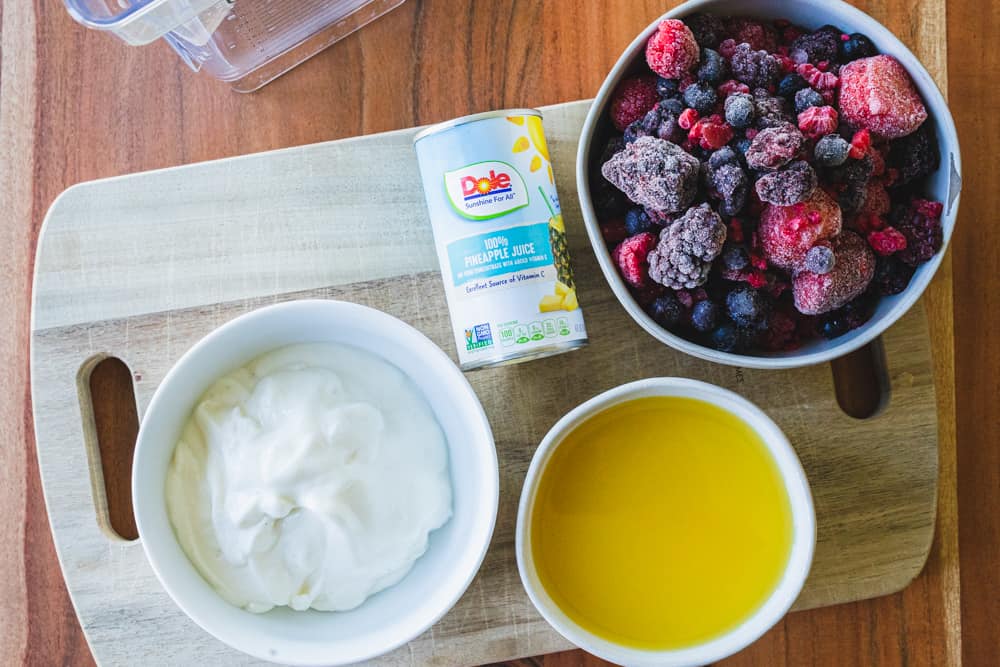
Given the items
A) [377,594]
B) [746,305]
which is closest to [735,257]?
[746,305]

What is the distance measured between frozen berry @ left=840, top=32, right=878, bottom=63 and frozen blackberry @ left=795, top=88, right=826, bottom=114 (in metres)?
0.08

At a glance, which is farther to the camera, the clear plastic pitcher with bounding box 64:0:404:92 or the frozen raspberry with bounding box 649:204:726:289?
the clear plastic pitcher with bounding box 64:0:404:92

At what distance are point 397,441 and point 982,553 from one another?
81cm

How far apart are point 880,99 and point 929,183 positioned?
133 mm

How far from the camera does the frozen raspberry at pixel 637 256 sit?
0.86m

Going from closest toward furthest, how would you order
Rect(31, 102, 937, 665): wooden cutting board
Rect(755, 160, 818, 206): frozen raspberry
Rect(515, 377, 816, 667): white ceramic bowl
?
Rect(755, 160, 818, 206): frozen raspberry < Rect(515, 377, 816, 667): white ceramic bowl < Rect(31, 102, 937, 665): wooden cutting board

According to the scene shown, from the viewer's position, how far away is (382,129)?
3.58ft

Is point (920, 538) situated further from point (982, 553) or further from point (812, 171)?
point (812, 171)

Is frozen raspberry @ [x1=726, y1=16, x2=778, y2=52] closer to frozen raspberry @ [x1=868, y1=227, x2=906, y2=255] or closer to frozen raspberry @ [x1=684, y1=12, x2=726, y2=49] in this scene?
frozen raspberry @ [x1=684, y1=12, x2=726, y2=49]

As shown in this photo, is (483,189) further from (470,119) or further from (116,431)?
(116,431)

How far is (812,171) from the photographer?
783 millimetres

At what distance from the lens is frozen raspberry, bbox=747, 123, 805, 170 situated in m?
0.78

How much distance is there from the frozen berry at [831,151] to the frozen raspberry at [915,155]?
106 mm

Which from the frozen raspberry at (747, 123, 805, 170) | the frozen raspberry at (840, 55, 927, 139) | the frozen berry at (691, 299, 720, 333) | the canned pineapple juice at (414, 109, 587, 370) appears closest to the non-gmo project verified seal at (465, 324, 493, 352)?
the canned pineapple juice at (414, 109, 587, 370)
